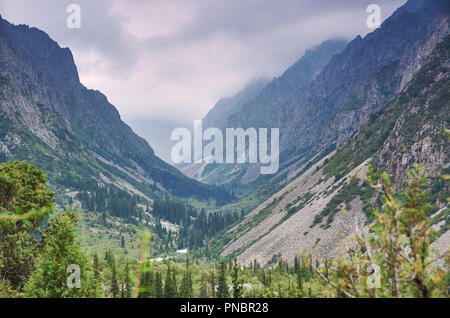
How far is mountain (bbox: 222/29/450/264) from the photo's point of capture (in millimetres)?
118562

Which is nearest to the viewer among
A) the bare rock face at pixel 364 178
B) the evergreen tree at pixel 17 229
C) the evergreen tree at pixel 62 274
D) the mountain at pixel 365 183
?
the evergreen tree at pixel 62 274

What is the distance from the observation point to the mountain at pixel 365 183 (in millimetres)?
118562

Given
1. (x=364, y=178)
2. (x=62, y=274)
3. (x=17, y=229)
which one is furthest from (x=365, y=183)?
(x=62, y=274)

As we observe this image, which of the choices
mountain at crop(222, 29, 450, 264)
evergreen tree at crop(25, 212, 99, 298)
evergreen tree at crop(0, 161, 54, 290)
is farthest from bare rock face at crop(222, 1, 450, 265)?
evergreen tree at crop(25, 212, 99, 298)

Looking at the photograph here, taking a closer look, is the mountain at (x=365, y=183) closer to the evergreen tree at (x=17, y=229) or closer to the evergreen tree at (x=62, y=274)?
the evergreen tree at (x=17, y=229)

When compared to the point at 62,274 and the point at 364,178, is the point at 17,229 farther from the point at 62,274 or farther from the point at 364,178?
the point at 364,178

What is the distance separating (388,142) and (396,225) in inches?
5952

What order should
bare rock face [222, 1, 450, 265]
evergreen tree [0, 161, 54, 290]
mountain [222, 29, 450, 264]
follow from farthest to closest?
bare rock face [222, 1, 450, 265]
mountain [222, 29, 450, 264]
evergreen tree [0, 161, 54, 290]

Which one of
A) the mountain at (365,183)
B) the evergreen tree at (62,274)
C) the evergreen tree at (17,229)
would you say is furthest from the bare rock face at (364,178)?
the evergreen tree at (62,274)

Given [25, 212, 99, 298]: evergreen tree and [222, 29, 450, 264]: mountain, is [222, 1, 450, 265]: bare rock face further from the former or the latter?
[25, 212, 99, 298]: evergreen tree
